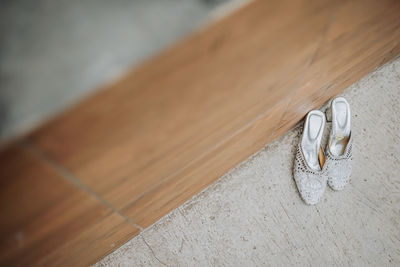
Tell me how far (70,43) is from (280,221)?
1.13 meters

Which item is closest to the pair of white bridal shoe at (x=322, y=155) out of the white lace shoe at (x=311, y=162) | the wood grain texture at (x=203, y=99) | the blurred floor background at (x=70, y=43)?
the white lace shoe at (x=311, y=162)

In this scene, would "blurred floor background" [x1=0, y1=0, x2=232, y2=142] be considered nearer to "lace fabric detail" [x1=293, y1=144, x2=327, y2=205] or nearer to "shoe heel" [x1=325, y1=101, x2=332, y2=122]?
"lace fabric detail" [x1=293, y1=144, x2=327, y2=205]

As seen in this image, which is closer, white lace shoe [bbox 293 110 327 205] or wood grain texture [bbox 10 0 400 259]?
wood grain texture [bbox 10 0 400 259]

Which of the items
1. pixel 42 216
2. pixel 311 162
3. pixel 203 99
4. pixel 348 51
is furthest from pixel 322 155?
pixel 42 216

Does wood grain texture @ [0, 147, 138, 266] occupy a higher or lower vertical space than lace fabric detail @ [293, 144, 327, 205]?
higher

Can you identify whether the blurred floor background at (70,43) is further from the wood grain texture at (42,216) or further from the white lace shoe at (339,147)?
the white lace shoe at (339,147)

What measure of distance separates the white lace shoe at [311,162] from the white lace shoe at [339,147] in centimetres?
4

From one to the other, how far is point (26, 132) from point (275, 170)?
112 cm

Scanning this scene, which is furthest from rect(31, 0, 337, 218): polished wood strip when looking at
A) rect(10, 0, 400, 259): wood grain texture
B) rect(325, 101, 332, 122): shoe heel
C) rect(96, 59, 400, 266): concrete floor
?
rect(325, 101, 332, 122): shoe heel

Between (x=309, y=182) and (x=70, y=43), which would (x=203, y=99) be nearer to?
(x=70, y=43)

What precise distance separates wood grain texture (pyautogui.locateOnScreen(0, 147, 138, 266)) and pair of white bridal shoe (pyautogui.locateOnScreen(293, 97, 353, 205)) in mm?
793

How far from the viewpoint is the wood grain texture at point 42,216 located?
47 centimetres

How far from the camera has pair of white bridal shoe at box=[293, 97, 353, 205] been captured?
1.27m

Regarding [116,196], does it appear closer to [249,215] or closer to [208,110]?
[208,110]
